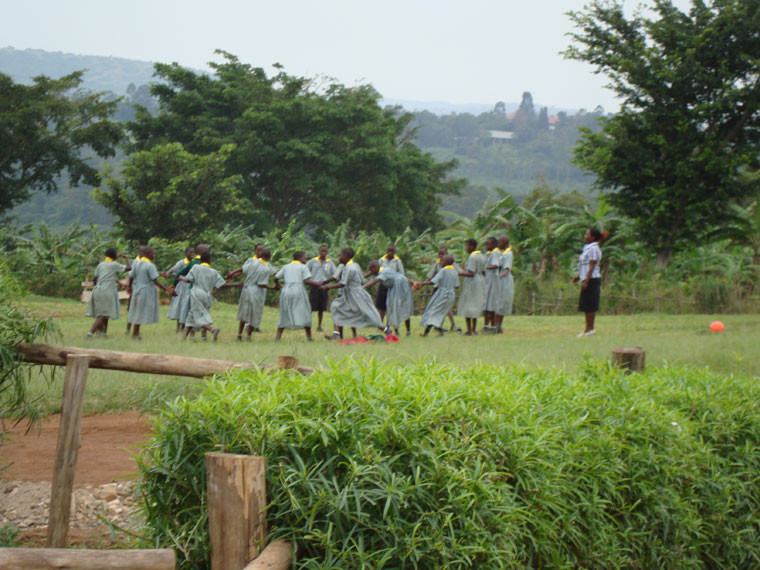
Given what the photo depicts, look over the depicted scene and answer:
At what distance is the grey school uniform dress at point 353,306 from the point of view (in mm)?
13703

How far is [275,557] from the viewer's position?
2916mm

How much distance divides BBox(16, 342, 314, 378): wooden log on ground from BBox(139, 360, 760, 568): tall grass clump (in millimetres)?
912

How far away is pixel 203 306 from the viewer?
523 inches

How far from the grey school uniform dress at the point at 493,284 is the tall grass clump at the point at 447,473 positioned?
420 inches

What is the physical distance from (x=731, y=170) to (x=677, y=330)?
22.6ft

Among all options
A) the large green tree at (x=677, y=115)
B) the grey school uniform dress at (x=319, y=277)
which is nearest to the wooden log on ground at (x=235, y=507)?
the grey school uniform dress at (x=319, y=277)

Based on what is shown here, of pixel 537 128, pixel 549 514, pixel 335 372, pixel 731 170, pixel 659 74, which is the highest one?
pixel 537 128

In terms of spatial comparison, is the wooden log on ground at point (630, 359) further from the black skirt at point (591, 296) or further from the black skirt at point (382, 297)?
the black skirt at point (382, 297)

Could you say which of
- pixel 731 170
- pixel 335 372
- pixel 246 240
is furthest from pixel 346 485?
pixel 246 240

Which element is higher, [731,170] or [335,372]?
[731,170]

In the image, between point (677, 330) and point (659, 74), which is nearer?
point (677, 330)

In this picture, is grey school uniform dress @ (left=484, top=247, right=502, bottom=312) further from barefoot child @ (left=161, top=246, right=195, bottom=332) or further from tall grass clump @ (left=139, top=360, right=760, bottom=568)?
tall grass clump @ (left=139, top=360, right=760, bottom=568)

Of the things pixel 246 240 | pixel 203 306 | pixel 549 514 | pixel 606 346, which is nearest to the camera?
pixel 549 514

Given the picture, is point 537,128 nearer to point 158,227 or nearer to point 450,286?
point 158,227
